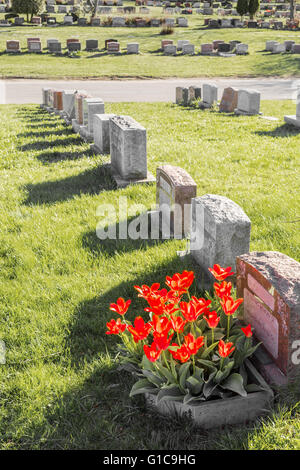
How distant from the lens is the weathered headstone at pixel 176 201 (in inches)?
219

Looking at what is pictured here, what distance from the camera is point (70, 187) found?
7.52 metres

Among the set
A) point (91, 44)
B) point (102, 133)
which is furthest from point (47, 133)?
point (91, 44)

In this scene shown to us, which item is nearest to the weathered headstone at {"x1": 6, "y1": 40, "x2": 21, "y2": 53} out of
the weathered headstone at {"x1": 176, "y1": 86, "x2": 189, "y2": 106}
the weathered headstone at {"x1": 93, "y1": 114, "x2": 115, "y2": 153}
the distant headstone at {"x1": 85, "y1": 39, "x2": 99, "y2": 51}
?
the distant headstone at {"x1": 85, "y1": 39, "x2": 99, "y2": 51}

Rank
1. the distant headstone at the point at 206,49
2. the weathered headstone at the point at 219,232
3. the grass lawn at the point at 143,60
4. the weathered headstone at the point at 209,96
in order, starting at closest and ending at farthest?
the weathered headstone at the point at 219,232 < the weathered headstone at the point at 209,96 < the grass lawn at the point at 143,60 < the distant headstone at the point at 206,49

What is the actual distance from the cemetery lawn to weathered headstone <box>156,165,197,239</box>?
0.34 metres

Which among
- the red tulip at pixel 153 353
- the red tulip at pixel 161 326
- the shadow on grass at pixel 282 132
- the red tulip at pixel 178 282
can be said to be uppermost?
the red tulip at pixel 178 282

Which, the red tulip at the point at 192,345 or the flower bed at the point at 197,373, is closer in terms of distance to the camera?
the red tulip at the point at 192,345

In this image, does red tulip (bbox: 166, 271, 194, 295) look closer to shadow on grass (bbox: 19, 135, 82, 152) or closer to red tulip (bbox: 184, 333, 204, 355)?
red tulip (bbox: 184, 333, 204, 355)

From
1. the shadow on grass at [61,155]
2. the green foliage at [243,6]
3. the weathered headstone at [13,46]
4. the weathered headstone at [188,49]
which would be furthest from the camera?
the green foliage at [243,6]

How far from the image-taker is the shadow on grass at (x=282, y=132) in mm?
11183

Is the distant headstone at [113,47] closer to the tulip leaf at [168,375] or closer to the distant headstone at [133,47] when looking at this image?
the distant headstone at [133,47]

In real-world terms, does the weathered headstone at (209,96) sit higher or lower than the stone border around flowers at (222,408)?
higher

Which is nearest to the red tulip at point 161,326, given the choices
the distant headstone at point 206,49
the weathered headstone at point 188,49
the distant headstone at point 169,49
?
the distant headstone at point 169,49
